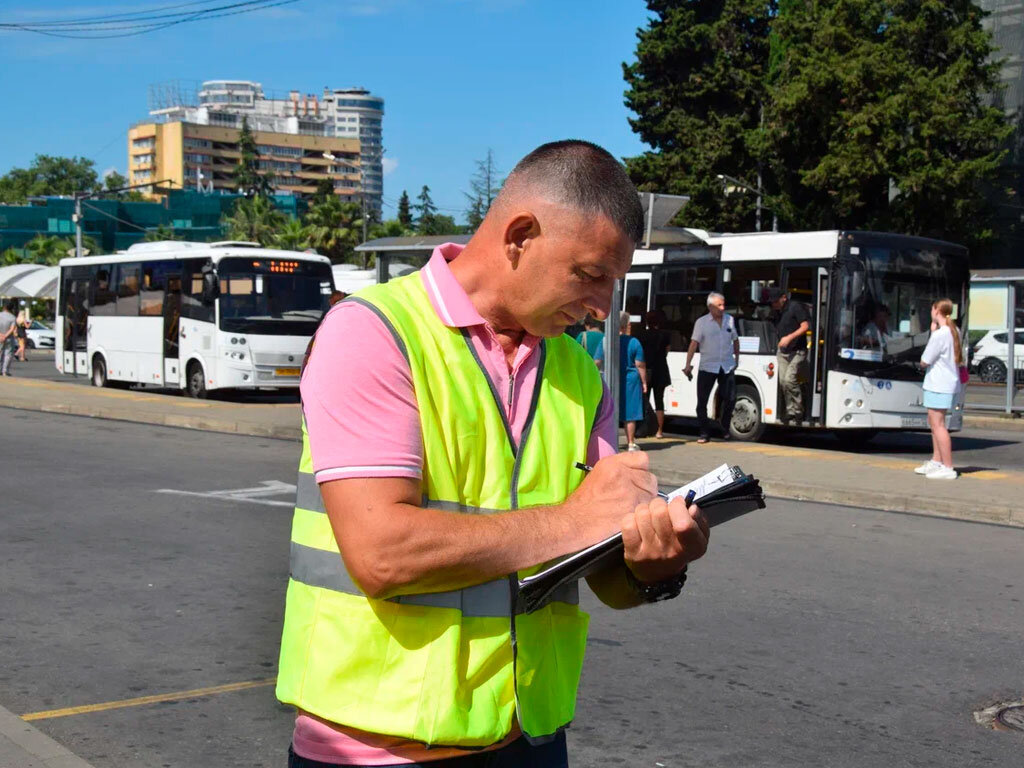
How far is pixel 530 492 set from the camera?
7.09ft

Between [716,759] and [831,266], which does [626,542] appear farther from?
[831,266]

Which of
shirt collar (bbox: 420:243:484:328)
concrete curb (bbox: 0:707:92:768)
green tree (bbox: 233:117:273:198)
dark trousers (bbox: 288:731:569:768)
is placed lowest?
concrete curb (bbox: 0:707:92:768)

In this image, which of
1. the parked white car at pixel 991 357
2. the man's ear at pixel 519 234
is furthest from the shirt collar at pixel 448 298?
the parked white car at pixel 991 357

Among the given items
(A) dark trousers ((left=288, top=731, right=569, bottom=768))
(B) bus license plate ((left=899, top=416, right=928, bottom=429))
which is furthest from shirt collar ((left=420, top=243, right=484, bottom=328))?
(B) bus license plate ((left=899, top=416, right=928, bottom=429))

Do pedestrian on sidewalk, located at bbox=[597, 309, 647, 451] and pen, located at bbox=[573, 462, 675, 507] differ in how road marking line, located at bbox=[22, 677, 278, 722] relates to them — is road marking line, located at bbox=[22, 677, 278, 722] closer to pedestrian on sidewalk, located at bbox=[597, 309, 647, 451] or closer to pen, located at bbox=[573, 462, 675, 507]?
pen, located at bbox=[573, 462, 675, 507]

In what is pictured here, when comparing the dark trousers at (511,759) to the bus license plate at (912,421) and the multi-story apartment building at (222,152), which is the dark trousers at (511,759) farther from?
the multi-story apartment building at (222,152)

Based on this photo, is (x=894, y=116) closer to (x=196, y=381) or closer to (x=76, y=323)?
(x=196, y=381)

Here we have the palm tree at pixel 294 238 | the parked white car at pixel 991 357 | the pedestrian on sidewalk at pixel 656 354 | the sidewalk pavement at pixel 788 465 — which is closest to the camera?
the sidewalk pavement at pixel 788 465

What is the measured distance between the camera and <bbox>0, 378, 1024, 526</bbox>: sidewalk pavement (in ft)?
38.4

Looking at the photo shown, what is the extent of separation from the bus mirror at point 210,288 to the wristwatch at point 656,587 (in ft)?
72.8

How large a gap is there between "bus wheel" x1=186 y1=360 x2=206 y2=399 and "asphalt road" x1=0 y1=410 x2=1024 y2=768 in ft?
43.2

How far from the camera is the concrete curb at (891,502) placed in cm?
1112

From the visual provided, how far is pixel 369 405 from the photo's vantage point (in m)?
1.99

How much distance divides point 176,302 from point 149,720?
66.9 feet
